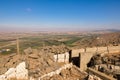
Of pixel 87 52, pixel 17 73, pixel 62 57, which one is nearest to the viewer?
pixel 17 73

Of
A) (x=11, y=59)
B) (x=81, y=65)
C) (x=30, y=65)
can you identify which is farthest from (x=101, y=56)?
(x=11, y=59)

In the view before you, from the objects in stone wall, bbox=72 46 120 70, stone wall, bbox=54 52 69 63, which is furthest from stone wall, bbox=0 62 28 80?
stone wall, bbox=72 46 120 70

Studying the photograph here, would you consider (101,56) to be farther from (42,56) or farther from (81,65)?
(42,56)

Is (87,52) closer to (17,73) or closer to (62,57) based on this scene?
(62,57)

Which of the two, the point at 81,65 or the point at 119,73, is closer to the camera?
the point at 119,73

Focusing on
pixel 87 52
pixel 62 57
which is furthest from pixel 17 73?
pixel 87 52

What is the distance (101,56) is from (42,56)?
783 centimetres

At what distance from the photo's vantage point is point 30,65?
51.0ft

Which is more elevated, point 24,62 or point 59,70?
point 24,62

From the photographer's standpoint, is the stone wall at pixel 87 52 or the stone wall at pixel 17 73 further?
the stone wall at pixel 87 52

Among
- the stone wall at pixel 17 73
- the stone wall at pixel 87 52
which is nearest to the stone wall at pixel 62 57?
the stone wall at pixel 87 52

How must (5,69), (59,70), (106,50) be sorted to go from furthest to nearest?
(106,50), (59,70), (5,69)

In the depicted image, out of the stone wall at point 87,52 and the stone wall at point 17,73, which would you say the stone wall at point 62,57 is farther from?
the stone wall at point 17,73

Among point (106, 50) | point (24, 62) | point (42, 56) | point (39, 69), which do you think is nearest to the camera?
point (24, 62)
